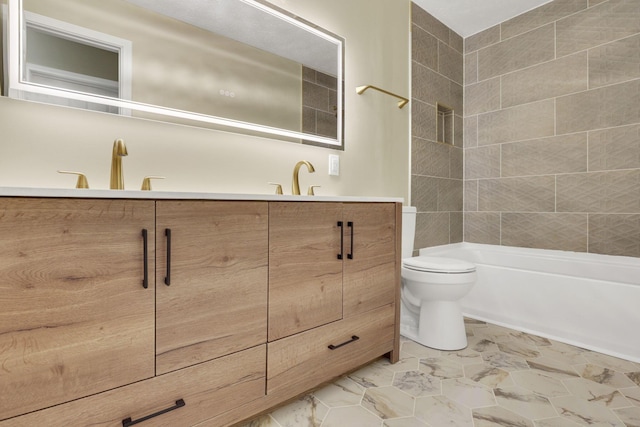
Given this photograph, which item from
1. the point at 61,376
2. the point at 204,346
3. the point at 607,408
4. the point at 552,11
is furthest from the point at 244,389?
the point at 552,11

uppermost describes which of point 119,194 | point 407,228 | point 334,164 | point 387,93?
point 387,93

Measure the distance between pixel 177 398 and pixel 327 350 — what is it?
A: 57 cm

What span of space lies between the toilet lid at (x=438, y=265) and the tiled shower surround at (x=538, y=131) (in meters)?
0.61

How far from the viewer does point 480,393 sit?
4.60 ft

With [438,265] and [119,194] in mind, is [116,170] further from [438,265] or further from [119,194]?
[438,265]

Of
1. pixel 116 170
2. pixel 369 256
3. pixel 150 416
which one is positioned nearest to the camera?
pixel 150 416

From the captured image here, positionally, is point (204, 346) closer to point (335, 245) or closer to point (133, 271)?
point (133, 271)

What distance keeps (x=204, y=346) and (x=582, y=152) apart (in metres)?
2.64

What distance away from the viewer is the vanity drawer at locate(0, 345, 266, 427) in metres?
0.81

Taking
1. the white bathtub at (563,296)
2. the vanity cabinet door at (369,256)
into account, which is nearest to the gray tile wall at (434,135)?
the white bathtub at (563,296)

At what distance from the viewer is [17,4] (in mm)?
1083

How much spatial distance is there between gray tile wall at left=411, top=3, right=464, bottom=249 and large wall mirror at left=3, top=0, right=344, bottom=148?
81 cm

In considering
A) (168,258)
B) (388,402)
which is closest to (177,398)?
(168,258)

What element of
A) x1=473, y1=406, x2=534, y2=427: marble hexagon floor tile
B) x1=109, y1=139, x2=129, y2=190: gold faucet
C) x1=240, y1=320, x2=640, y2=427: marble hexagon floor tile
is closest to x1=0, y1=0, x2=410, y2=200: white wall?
x1=109, y1=139, x2=129, y2=190: gold faucet
